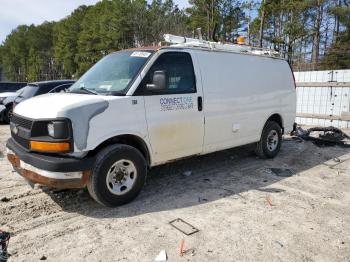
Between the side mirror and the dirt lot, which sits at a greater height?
the side mirror

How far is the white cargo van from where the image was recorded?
3.98 meters

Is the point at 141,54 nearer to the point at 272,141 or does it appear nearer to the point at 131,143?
the point at 131,143

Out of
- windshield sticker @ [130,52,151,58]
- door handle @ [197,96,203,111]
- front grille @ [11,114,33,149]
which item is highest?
windshield sticker @ [130,52,151,58]

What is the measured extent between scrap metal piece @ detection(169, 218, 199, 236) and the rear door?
3.48ft

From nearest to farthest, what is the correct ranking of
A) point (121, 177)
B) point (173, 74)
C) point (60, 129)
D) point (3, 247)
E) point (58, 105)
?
1. point (3, 247)
2. point (60, 129)
3. point (58, 105)
4. point (121, 177)
5. point (173, 74)

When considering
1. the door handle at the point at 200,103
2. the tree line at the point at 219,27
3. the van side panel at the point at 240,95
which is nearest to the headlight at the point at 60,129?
the door handle at the point at 200,103

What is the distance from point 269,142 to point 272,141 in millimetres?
85

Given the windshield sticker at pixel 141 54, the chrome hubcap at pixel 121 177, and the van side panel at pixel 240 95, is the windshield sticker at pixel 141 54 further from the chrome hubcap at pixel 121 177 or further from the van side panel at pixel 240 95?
the chrome hubcap at pixel 121 177

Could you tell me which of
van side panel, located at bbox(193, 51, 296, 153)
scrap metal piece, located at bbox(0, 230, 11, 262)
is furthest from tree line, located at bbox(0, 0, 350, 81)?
scrap metal piece, located at bbox(0, 230, 11, 262)

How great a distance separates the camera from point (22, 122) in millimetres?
4336

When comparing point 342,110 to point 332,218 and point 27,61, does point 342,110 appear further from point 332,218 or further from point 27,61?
point 27,61

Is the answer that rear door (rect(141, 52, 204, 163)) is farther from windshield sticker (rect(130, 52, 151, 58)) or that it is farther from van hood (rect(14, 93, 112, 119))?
van hood (rect(14, 93, 112, 119))

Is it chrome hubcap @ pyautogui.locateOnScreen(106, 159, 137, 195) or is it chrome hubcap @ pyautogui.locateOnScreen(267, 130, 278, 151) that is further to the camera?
chrome hubcap @ pyautogui.locateOnScreen(267, 130, 278, 151)

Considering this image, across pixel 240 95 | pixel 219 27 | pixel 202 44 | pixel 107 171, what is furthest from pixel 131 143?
pixel 219 27
